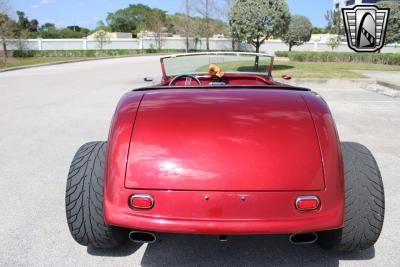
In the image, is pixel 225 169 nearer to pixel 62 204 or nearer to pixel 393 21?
pixel 62 204

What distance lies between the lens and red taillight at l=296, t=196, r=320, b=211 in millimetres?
2287

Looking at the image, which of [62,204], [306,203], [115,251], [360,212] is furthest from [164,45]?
[306,203]

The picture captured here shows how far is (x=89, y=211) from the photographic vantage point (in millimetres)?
2695

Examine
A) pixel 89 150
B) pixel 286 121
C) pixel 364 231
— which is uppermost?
pixel 286 121

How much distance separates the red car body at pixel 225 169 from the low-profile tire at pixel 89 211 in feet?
1.02

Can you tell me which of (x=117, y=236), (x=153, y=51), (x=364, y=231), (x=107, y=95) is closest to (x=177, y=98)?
(x=117, y=236)

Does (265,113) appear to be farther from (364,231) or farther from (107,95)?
(107,95)

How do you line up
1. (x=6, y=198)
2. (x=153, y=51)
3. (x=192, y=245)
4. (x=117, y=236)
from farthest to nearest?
(x=153, y=51)
(x=6, y=198)
(x=192, y=245)
(x=117, y=236)

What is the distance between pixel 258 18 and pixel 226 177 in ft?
56.5

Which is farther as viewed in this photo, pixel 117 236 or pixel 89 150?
pixel 89 150

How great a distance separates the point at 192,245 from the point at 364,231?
1193mm

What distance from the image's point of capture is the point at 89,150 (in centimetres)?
311

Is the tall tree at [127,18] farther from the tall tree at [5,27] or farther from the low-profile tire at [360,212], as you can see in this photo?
the low-profile tire at [360,212]

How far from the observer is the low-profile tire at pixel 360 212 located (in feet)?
8.63
